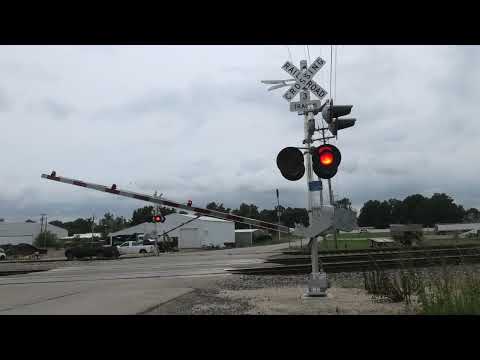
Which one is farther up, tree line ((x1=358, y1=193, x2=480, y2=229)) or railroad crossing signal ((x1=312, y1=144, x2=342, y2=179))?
tree line ((x1=358, y1=193, x2=480, y2=229))

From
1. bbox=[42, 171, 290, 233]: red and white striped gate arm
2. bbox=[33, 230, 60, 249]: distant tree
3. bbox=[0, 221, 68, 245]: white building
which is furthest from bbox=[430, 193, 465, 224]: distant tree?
bbox=[42, 171, 290, 233]: red and white striped gate arm

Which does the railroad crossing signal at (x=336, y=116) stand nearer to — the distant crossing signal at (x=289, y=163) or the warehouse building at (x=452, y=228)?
the distant crossing signal at (x=289, y=163)

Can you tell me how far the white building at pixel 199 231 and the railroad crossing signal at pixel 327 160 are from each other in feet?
162

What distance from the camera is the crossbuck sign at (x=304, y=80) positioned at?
31.9ft

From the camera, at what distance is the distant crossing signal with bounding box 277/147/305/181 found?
29.5 ft

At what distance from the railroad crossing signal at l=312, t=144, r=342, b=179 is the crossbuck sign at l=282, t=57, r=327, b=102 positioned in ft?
5.73

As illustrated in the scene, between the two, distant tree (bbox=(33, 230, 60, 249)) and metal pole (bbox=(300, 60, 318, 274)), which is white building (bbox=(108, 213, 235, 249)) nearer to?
distant tree (bbox=(33, 230, 60, 249))

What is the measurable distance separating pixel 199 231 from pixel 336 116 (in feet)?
183

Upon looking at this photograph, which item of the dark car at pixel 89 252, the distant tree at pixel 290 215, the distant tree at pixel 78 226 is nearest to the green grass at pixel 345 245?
the dark car at pixel 89 252

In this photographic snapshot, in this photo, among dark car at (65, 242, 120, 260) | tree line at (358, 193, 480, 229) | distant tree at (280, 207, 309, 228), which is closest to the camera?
dark car at (65, 242, 120, 260)

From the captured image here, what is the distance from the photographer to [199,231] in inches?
2511

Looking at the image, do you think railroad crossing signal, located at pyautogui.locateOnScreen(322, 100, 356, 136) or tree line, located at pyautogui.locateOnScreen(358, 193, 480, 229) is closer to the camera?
railroad crossing signal, located at pyautogui.locateOnScreen(322, 100, 356, 136)
